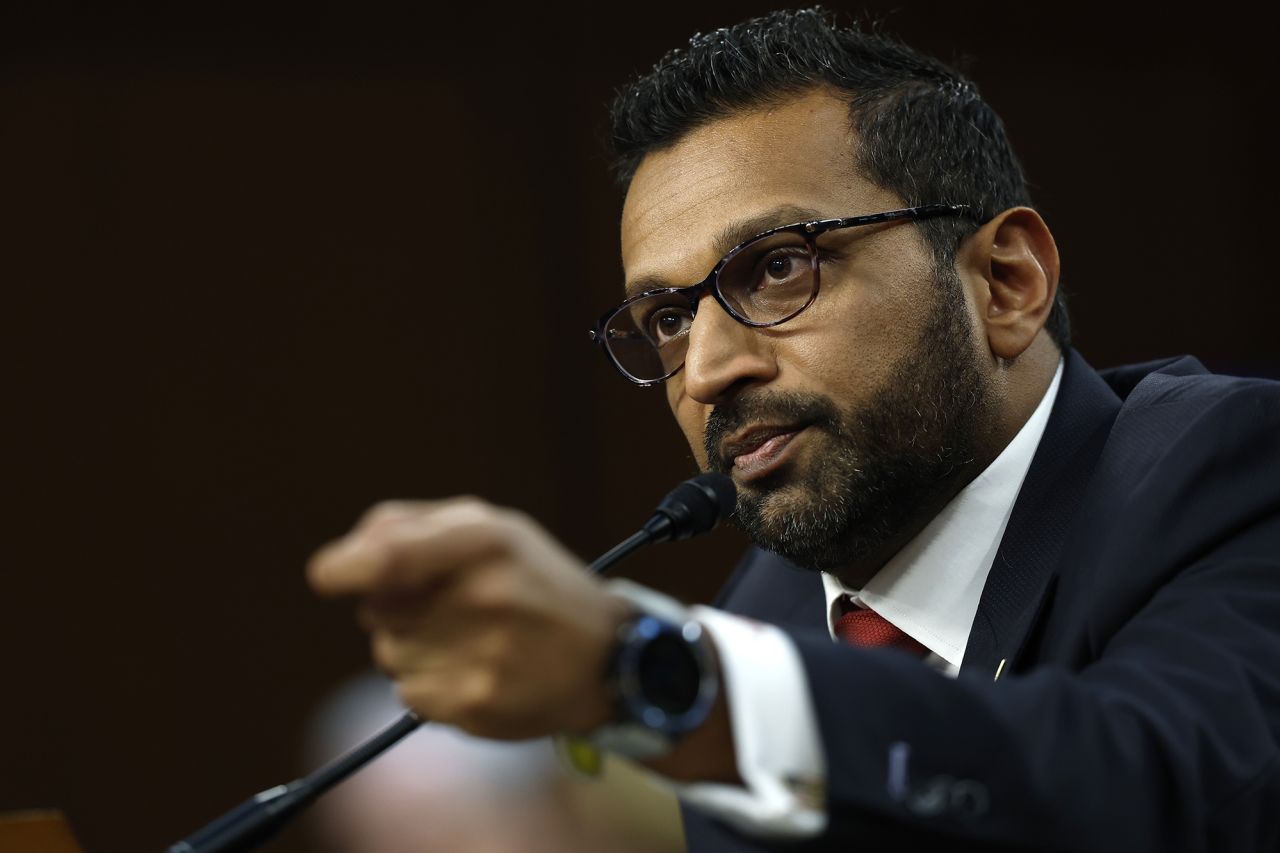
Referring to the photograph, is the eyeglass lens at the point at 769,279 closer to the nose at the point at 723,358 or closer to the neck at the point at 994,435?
the nose at the point at 723,358

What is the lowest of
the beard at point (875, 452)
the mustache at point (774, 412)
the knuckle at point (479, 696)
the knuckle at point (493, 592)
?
the beard at point (875, 452)

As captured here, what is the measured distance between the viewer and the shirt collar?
1.45 m

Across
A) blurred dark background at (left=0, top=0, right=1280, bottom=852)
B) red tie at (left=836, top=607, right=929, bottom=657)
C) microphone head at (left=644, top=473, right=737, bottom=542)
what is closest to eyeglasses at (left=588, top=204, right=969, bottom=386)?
Answer: microphone head at (left=644, top=473, right=737, bottom=542)

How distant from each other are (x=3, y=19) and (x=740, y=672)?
8.80 feet

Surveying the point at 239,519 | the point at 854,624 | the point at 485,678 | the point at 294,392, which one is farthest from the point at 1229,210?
the point at 485,678

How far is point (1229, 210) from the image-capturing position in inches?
117

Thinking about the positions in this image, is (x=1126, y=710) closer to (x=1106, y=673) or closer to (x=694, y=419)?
(x=1106, y=673)

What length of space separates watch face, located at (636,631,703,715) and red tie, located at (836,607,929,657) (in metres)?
0.77

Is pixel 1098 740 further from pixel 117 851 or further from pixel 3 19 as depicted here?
pixel 3 19

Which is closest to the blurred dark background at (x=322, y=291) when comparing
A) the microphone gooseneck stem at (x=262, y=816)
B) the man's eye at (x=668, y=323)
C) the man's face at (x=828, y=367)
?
the man's eye at (x=668, y=323)

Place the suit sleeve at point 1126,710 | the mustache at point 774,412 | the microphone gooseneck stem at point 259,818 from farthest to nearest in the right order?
the mustache at point 774,412, the microphone gooseneck stem at point 259,818, the suit sleeve at point 1126,710

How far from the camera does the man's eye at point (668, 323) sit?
160 cm

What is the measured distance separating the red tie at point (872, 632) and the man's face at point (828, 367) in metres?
0.06

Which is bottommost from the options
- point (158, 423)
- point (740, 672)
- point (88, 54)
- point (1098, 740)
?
point (1098, 740)
